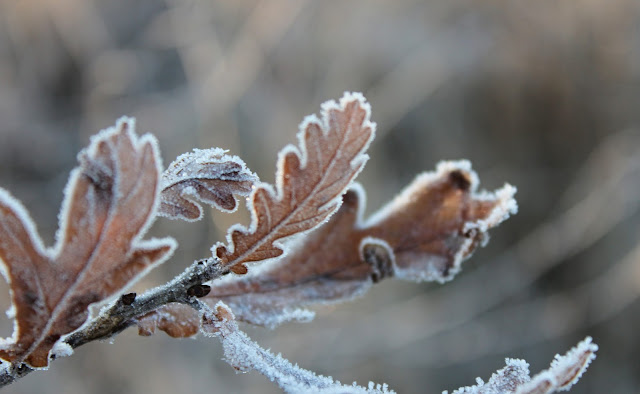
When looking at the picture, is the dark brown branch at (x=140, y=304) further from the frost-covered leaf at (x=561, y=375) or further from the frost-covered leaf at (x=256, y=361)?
the frost-covered leaf at (x=561, y=375)

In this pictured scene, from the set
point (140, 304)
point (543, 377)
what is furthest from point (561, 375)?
point (140, 304)

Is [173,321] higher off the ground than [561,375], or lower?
higher

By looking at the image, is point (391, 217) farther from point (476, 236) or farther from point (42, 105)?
point (42, 105)

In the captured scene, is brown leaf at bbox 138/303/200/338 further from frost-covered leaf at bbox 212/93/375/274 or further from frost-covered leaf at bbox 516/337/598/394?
frost-covered leaf at bbox 516/337/598/394

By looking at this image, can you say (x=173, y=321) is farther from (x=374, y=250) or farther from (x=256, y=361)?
(x=374, y=250)

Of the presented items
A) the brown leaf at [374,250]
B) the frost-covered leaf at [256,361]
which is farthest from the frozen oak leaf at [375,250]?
the frost-covered leaf at [256,361]

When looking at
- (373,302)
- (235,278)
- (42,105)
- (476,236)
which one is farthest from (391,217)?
(42,105)

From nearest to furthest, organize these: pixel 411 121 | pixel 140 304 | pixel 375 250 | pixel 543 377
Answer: pixel 543 377 < pixel 140 304 < pixel 375 250 < pixel 411 121
